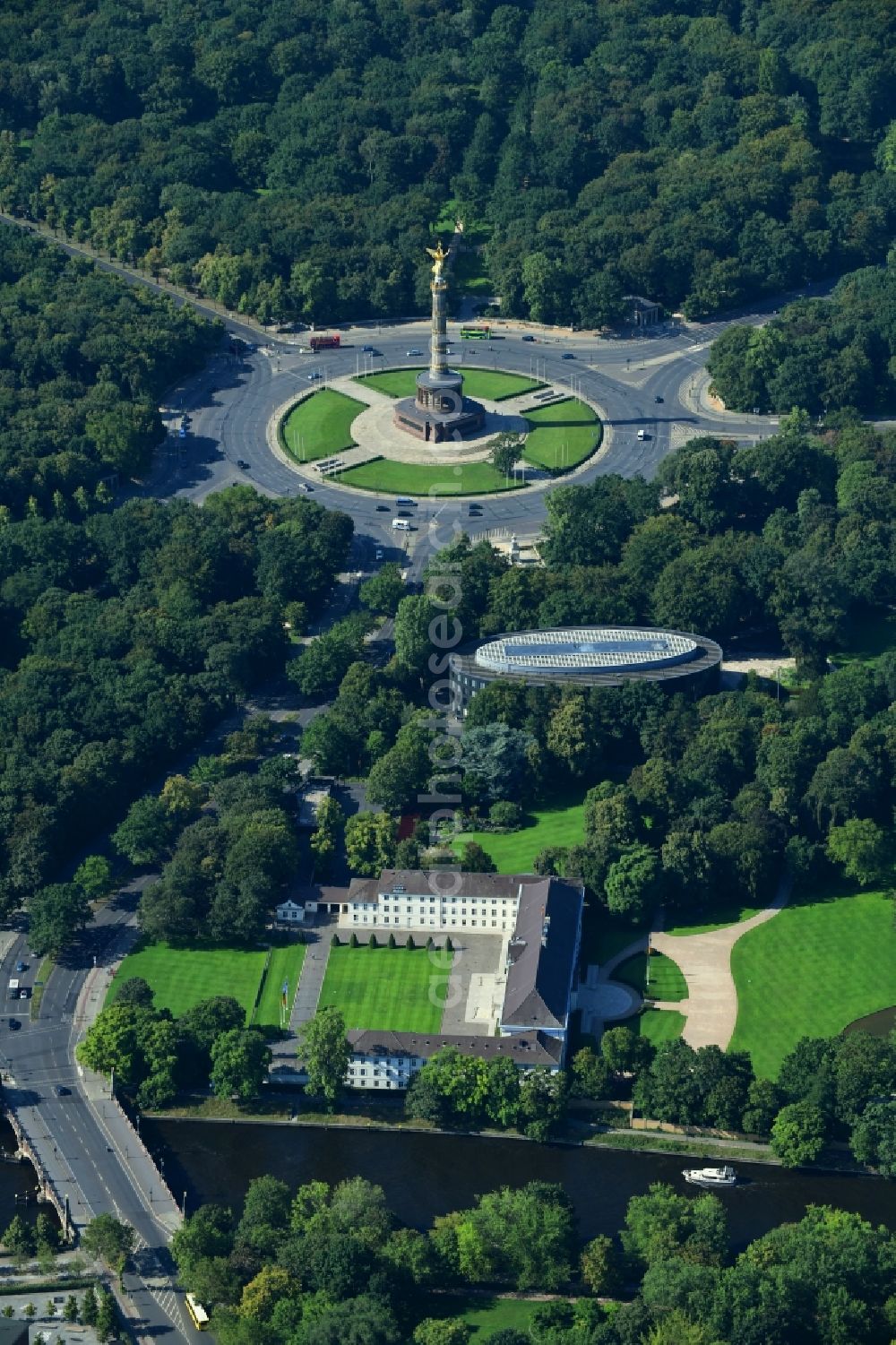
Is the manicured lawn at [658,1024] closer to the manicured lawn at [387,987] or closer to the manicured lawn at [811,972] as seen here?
the manicured lawn at [811,972]

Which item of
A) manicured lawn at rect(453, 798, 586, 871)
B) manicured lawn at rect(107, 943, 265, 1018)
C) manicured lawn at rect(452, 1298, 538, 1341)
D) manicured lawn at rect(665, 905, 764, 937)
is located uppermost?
manicured lawn at rect(453, 798, 586, 871)

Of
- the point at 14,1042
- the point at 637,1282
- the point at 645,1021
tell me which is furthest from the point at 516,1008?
the point at 14,1042

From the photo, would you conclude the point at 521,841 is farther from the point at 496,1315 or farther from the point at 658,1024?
the point at 496,1315

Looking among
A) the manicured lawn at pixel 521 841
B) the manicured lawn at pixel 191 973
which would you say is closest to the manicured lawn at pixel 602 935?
the manicured lawn at pixel 521 841

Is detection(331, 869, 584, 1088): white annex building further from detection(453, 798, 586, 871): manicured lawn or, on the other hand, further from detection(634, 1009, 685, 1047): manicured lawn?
detection(453, 798, 586, 871): manicured lawn

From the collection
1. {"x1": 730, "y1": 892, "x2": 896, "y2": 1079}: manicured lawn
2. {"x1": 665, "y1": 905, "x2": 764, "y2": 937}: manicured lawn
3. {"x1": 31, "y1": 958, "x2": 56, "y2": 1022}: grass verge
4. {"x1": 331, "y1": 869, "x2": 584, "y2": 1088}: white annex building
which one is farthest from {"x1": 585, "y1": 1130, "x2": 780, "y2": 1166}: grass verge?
{"x1": 31, "y1": 958, "x2": 56, "y2": 1022}: grass verge
